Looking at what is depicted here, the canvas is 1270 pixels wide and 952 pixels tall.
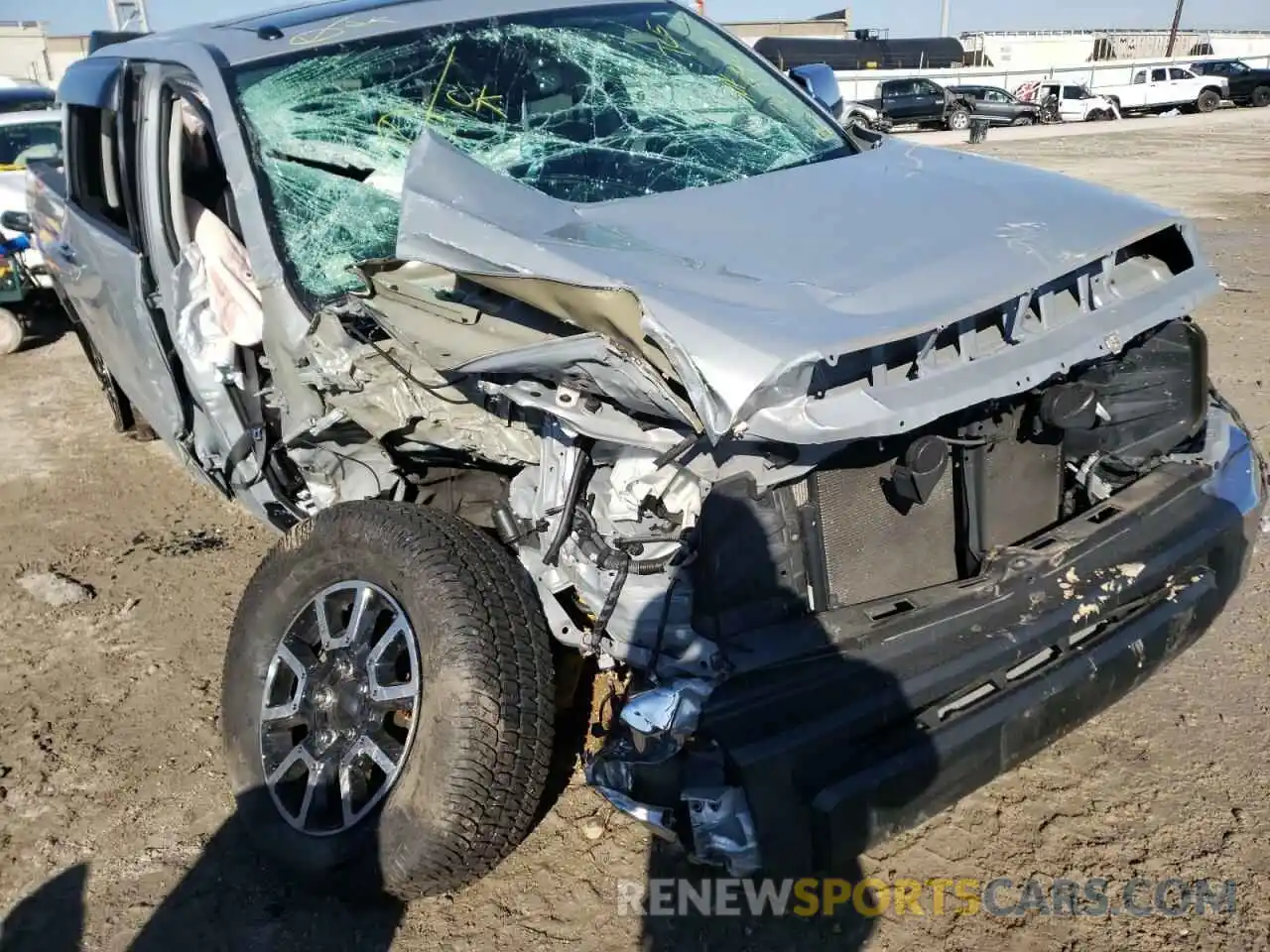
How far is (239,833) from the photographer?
3057mm

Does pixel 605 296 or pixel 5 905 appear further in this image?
pixel 5 905

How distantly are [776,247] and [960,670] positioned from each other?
3.61 feet

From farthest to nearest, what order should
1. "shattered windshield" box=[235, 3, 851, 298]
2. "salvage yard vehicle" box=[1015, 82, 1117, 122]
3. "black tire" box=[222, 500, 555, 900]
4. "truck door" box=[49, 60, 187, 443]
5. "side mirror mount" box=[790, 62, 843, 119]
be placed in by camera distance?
"salvage yard vehicle" box=[1015, 82, 1117, 122], "side mirror mount" box=[790, 62, 843, 119], "truck door" box=[49, 60, 187, 443], "shattered windshield" box=[235, 3, 851, 298], "black tire" box=[222, 500, 555, 900]

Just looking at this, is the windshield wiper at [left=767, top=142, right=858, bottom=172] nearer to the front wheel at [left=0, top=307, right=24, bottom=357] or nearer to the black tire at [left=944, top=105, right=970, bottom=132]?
the front wheel at [left=0, top=307, right=24, bottom=357]

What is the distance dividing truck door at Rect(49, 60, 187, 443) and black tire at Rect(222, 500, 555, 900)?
1.56 metres

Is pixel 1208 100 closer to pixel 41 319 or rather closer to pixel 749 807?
pixel 41 319

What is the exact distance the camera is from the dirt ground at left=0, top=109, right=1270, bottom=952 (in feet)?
8.45

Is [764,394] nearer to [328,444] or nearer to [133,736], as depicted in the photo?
[328,444]

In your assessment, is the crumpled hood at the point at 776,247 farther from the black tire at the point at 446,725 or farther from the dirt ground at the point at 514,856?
the dirt ground at the point at 514,856

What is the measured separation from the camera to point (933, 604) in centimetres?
260

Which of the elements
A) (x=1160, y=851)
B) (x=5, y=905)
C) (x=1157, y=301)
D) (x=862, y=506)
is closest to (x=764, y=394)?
(x=862, y=506)

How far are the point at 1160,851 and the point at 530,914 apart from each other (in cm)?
157

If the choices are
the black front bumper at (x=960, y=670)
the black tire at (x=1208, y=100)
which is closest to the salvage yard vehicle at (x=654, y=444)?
the black front bumper at (x=960, y=670)

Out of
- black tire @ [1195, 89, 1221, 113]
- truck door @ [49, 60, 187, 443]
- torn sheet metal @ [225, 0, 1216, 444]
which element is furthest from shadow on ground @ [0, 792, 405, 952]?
black tire @ [1195, 89, 1221, 113]
